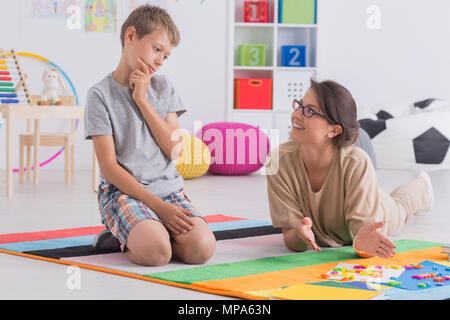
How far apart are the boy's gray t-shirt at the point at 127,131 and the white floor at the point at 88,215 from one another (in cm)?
33

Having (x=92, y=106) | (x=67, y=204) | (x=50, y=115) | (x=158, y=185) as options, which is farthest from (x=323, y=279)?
(x=50, y=115)

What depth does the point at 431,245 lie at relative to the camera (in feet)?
6.97

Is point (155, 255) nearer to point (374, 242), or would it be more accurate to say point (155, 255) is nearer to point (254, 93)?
point (374, 242)

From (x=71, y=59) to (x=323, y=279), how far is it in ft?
11.3

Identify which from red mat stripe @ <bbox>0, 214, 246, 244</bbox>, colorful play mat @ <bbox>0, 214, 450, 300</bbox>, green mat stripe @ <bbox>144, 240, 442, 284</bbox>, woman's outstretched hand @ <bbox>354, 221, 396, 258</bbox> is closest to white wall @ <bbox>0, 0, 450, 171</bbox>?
red mat stripe @ <bbox>0, 214, 246, 244</bbox>

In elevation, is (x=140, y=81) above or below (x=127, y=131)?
above

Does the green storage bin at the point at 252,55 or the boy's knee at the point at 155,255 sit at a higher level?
the green storage bin at the point at 252,55

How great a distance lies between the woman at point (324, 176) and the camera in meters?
1.97

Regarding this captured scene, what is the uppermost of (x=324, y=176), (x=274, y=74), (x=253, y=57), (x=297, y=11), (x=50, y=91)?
(x=297, y=11)

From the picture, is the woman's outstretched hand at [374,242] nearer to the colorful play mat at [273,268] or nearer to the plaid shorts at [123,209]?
the colorful play mat at [273,268]

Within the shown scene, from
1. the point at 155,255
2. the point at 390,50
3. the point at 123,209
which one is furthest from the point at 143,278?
the point at 390,50

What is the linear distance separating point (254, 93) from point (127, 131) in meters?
3.05

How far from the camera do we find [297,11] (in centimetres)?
490

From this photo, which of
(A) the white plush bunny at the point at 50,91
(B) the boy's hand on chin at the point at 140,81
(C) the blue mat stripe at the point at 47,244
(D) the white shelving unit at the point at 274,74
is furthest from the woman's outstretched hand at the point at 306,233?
(D) the white shelving unit at the point at 274,74
